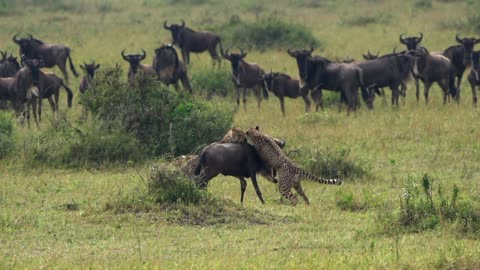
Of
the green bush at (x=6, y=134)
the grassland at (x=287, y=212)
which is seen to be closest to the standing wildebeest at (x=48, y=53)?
the grassland at (x=287, y=212)

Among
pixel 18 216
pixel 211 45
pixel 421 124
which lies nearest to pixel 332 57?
pixel 211 45

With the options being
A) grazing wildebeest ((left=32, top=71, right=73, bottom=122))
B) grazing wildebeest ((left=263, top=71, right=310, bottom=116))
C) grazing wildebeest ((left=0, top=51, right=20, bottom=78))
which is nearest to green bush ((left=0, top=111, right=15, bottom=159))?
grazing wildebeest ((left=32, top=71, right=73, bottom=122))

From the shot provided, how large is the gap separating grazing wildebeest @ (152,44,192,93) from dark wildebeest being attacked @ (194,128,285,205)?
9.72m

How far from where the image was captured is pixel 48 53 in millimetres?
23984

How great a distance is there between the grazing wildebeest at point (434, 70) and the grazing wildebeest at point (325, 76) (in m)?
1.67

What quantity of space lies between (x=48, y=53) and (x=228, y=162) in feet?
45.9

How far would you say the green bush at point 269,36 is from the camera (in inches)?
1110

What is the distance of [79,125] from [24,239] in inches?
212

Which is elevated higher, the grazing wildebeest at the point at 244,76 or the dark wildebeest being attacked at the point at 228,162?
the dark wildebeest being attacked at the point at 228,162

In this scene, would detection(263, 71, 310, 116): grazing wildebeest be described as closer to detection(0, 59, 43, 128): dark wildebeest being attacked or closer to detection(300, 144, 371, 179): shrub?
detection(0, 59, 43, 128): dark wildebeest being attacked

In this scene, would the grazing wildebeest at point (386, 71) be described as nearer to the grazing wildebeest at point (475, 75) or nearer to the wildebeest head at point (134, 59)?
the grazing wildebeest at point (475, 75)

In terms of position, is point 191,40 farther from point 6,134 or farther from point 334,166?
point 334,166

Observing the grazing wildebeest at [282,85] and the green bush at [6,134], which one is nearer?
the green bush at [6,134]

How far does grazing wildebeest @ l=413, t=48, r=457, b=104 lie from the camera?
2023 centimetres
